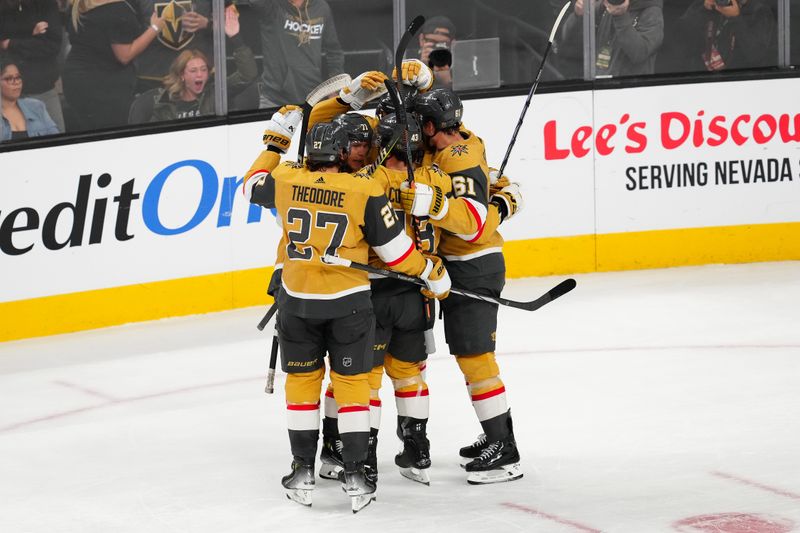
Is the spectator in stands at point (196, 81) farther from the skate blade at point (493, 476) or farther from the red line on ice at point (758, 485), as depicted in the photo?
the red line on ice at point (758, 485)

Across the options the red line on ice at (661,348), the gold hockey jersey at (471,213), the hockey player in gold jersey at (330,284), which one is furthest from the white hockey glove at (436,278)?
the red line on ice at (661,348)

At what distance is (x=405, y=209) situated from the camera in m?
4.35

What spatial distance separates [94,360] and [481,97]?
9.10 feet

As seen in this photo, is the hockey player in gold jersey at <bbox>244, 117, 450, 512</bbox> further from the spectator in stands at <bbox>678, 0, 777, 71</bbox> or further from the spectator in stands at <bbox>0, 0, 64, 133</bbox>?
the spectator in stands at <bbox>678, 0, 777, 71</bbox>

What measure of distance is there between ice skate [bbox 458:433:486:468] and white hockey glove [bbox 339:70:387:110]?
1198mm

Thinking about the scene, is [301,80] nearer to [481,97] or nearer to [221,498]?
[481,97]

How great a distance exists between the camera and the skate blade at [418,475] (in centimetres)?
462

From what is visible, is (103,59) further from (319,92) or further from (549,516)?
(549,516)

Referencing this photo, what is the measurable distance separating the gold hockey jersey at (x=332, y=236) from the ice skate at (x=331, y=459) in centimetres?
63

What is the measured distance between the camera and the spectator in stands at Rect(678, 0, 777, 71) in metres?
8.40

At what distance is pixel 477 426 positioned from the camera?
17.4 feet

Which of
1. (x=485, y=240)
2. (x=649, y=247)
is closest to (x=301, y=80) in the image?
(x=649, y=247)

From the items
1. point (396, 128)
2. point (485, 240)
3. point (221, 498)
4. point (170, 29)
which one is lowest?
point (221, 498)

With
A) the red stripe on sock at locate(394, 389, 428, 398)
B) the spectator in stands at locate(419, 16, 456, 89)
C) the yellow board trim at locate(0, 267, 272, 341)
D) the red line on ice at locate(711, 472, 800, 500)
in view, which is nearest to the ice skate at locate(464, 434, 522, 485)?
the red stripe on sock at locate(394, 389, 428, 398)
